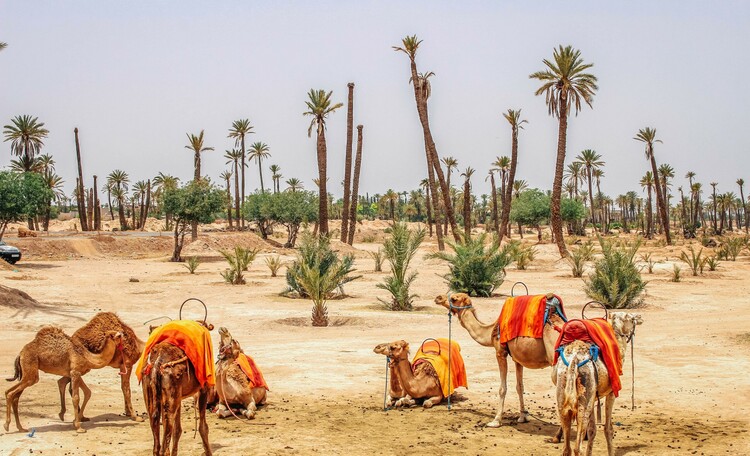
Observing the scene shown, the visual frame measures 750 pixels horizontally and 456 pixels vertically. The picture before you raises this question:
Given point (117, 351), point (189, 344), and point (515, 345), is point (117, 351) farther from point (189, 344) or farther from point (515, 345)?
point (515, 345)

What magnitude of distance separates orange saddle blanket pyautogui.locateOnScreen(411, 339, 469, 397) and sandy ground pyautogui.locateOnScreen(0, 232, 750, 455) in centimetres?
37

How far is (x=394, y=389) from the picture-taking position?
11484mm

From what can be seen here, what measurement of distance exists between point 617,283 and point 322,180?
31.1m

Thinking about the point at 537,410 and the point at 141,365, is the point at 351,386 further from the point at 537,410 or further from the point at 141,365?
the point at 141,365

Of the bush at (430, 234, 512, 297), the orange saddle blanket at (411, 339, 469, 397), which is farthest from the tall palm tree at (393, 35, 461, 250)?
the orange saddle blanket at (411, 339, 469, 397)

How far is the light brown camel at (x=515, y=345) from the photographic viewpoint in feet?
32.1

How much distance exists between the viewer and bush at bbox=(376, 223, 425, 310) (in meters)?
24.5

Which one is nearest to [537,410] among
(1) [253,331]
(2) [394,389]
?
(2) [394,389]

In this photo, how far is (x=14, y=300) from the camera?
21.9 metres

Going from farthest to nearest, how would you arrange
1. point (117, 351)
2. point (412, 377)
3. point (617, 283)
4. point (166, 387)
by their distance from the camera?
1. point (617, 283)
2. point (412, 377)
3. point (117, 351)
4. point (166, 387)

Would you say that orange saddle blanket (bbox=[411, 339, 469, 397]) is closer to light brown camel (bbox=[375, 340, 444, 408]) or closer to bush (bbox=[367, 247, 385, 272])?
light brown camel (bbox=[375, 340, 444, 408])

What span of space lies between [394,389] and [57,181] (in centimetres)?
10410

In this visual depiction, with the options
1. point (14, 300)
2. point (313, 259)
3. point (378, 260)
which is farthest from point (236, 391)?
point (378, 260)

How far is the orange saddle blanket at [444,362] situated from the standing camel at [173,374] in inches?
164
